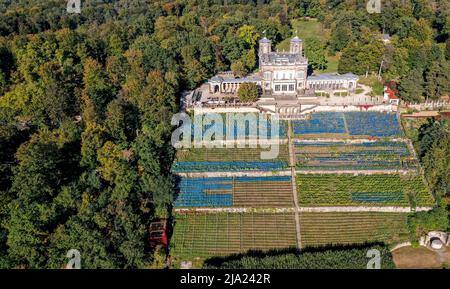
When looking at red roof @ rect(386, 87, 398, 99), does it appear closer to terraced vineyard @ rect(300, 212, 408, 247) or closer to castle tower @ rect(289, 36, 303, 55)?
castle tower @ rect(289, 36, 303, 55)

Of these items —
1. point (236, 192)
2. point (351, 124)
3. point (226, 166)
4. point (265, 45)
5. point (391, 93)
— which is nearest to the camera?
point (236, 192)

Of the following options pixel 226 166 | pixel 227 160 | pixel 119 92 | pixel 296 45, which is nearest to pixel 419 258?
pixel 226 166

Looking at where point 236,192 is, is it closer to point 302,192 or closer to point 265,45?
point 302,192

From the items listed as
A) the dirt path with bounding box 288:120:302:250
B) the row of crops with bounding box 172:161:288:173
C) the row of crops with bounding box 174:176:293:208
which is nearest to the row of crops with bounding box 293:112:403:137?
the dirt path with bounding box 288:120:302:250

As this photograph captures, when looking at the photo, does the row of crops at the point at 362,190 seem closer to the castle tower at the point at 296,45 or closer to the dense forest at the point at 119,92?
the dense forest at the point at 119,92

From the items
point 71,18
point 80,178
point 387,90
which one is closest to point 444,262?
point 387,90
